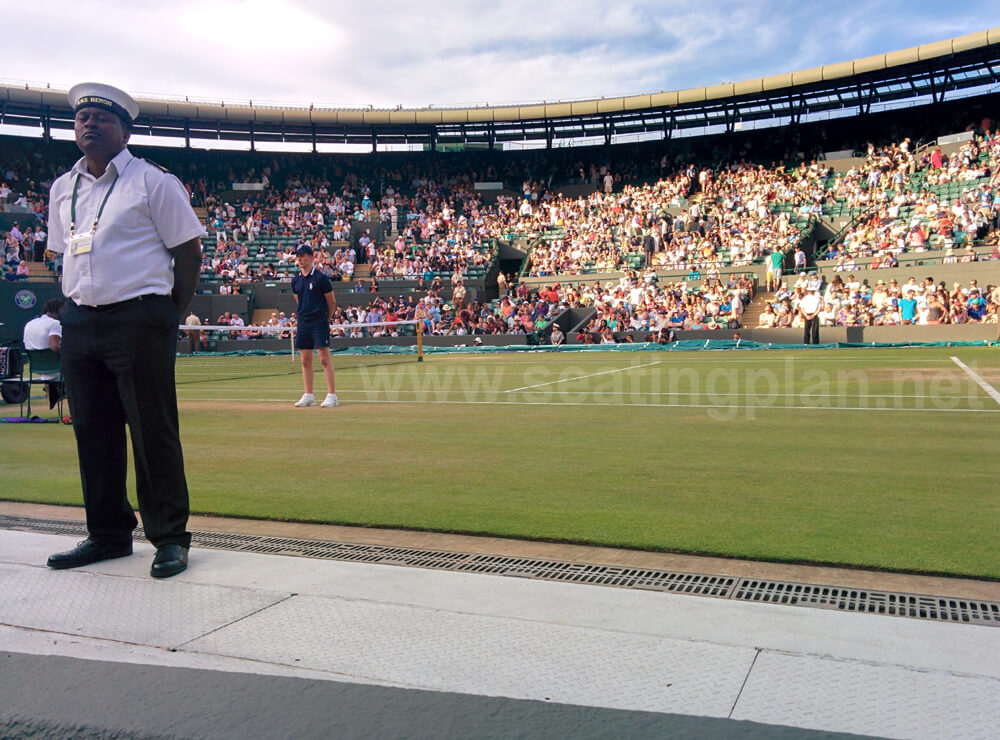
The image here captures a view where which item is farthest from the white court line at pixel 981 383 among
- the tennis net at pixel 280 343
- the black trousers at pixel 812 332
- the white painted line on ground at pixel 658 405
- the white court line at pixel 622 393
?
the tennis net at pixel 280 343

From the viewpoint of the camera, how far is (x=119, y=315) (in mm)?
3848

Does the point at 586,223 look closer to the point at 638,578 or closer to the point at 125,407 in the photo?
the point at 125,407

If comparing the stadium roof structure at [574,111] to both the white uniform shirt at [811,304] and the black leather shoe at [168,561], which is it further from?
the black leather shoe at [168,561]

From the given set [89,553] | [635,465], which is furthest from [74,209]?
[635,465]

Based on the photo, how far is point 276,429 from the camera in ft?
30.2

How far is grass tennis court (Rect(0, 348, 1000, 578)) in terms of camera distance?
4398mm

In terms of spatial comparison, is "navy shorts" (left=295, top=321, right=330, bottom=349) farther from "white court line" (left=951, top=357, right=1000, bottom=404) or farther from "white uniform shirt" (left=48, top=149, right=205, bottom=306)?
"white court line" (left=951, top=357, right=1000, bottom=404)

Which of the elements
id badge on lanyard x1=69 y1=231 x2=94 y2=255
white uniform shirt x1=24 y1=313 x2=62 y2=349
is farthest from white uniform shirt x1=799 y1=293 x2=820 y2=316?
id badge on lanyard x1=69 y1=231 x2=94 y2=255

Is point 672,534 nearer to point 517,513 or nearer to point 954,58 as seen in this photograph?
point 517,513

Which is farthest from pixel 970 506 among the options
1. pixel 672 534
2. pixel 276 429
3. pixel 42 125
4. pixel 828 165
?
pixel 42 125

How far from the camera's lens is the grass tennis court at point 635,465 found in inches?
173

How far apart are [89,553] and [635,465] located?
12.7 ft

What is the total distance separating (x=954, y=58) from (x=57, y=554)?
4097cm

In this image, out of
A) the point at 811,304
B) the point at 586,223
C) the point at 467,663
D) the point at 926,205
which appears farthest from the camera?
the point at 586,223
